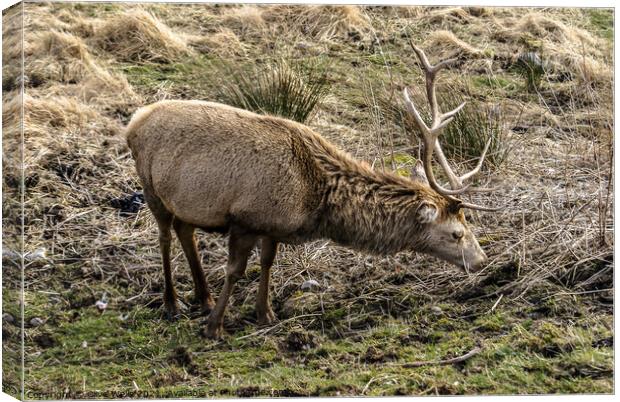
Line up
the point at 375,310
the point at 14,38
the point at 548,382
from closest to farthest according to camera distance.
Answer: the point at 14,38, the point at 548,382, the point at 375,310

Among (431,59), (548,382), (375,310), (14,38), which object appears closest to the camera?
(14,38)

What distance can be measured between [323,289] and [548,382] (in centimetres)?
172

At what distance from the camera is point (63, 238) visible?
8.66m

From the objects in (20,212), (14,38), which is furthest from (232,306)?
(14,38)

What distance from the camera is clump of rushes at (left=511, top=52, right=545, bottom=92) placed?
9008mm

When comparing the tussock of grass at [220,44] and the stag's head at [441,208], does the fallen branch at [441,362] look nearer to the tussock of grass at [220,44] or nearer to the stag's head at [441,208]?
the stag's head at [441,208]

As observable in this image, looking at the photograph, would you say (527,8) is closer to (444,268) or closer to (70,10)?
(444,268)

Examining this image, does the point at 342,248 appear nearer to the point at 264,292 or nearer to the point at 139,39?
the point at 264,292

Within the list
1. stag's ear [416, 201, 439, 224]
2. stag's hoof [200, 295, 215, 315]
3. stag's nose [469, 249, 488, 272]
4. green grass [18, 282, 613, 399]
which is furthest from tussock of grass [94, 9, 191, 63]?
stag's nose [469, 249, 488, 272]

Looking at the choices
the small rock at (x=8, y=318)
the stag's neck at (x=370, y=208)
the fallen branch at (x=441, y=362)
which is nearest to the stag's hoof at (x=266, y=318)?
the stag's neck at (x=370, y=208)

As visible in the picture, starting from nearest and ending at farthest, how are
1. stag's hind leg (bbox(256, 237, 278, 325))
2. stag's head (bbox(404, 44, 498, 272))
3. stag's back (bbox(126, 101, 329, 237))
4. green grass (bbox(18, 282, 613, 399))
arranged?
1. green grass (bbox(18, 282, 613, 399))
2. stag's back (bbox(126, 101, 329, 237))
3. stag's head (bbox(404, 44, 498, 272))
4. stag's hind leg (bbox(256, 237, 278, 325))

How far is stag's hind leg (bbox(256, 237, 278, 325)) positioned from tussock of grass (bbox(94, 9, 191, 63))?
1794 mm

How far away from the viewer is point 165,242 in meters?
8.41

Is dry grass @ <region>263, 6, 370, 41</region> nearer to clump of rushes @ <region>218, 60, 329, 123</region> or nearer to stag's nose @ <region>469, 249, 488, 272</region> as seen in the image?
clump of rushes @ <region>218, 60, 329, 123</region>
